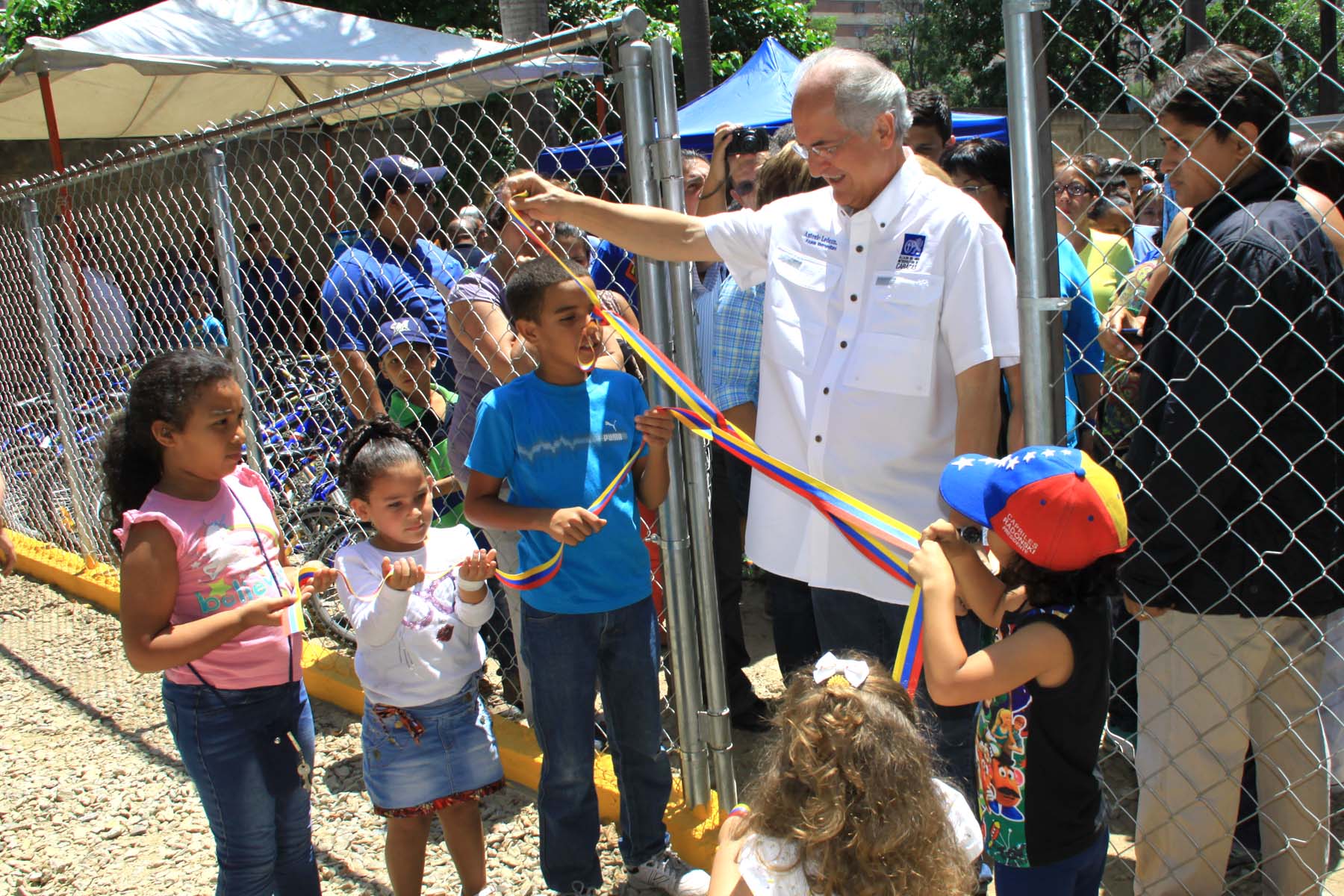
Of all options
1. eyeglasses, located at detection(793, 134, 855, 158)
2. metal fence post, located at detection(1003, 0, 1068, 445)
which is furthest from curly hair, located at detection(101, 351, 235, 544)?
metal fence post, located at detection(1003, 0, 1068, 445)

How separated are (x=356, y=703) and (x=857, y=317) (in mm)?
2919

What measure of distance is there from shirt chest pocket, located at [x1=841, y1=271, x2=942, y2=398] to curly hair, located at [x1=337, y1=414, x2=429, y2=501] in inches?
46.3

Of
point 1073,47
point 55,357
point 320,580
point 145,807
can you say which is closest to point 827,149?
point 320,580

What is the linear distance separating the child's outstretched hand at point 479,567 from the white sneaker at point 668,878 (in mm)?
1037

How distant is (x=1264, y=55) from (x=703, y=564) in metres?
1.79

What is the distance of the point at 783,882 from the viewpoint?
1.66 m

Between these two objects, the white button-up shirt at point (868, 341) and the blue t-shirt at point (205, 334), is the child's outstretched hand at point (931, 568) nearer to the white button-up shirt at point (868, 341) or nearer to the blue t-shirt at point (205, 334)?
the white button-up shirt at point (868, 341)

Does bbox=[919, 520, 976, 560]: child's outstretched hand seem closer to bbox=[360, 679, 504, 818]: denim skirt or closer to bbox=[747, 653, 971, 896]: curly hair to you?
bbox=[747, 653, 971, 896]: curly hair

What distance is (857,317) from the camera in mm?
2438

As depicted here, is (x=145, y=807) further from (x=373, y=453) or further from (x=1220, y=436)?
(x=1220, y=436)

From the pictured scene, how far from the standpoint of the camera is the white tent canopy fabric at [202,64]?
7258 mm

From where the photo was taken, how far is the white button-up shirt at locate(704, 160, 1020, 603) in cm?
235

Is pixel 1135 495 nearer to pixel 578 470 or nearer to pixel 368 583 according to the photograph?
pixel 578 470

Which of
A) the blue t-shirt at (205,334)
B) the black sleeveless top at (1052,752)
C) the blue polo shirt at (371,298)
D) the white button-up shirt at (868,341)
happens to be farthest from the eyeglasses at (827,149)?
the blue t-shirt at (205,334)
